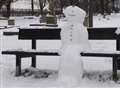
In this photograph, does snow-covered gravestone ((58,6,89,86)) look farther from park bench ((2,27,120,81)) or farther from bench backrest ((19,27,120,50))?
bench backrest ((19,27,120,50))

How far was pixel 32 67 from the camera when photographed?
9.54 metres

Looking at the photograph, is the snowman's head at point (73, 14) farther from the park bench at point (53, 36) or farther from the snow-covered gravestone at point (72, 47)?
the park bench at point (53, 36)

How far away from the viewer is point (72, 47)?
7941 millimetres

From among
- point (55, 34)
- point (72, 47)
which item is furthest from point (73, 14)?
point (55, 34)

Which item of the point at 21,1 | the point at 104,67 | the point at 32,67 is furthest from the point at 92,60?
the point at 21,1

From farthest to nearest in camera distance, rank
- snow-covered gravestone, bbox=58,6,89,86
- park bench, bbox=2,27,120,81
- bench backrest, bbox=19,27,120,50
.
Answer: bench backrest, bbox=19,27,120,50 → park bench, bbox=2,27,120,81 → snow-covered gravestone, bbox=58,6,89,86

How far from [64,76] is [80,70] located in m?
0.33

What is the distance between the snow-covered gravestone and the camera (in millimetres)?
7785

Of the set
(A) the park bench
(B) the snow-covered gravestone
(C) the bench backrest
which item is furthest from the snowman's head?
(C) the bench backrest

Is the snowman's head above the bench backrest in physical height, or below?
above

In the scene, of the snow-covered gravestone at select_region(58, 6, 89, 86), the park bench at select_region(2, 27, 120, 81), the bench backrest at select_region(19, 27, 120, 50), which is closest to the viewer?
the snow-covered gravestone at select_region(58, 6, 89, 86)

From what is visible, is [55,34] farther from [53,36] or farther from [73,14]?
[73,14]

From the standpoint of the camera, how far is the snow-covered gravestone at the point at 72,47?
7.79m

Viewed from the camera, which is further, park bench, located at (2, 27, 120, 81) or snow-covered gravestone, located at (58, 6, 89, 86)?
park bench, located at (2, 27, 120, 81)
